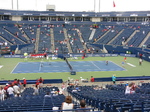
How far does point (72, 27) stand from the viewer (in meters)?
67.6

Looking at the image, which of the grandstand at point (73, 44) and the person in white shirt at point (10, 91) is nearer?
the person in white shirt at point (10, 91)

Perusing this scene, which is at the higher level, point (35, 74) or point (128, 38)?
point (128, 38)

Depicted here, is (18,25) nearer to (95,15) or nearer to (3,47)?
(3,47)

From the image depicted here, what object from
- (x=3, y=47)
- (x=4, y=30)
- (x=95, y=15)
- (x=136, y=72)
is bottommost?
(x=136, y=72)

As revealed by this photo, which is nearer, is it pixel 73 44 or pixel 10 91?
pixel 10 91

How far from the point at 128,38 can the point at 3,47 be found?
32795 mm

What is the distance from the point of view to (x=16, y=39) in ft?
178

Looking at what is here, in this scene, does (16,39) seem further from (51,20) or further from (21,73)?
(21,73)

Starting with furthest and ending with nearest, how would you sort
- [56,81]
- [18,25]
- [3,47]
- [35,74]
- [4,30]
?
[18,25]
[4,30]
[3,47]
[35,74]
[56,81]

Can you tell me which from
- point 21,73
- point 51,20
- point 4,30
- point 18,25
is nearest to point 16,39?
point 4,30

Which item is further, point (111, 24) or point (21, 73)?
point (111, 24)

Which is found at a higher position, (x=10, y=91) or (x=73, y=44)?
(x=73, y=44)

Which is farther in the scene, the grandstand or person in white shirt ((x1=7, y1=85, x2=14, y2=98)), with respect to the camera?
the grandstand

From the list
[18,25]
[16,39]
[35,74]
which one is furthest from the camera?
[18,25]
